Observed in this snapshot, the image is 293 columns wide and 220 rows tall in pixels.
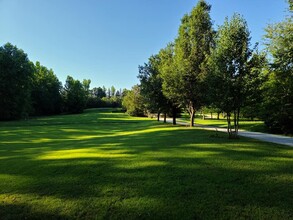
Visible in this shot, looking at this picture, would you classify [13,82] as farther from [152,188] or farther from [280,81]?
[152,188]

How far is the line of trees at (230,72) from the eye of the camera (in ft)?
41.4

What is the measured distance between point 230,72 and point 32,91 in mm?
75512

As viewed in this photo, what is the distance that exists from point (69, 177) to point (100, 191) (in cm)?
141

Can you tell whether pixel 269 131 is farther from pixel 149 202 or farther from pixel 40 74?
pixel 40 74

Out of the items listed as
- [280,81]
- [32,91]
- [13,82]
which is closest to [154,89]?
[280,81]

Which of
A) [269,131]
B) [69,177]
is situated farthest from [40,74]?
[69,177]

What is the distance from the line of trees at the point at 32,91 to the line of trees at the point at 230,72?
124ft

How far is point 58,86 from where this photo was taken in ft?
298

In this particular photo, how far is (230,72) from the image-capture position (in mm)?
12633

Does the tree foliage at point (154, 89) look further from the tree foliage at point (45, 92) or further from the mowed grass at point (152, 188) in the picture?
the tree foliage at point (45, 92)

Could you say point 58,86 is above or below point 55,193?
above

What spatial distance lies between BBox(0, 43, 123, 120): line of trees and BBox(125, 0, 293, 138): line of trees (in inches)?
1494

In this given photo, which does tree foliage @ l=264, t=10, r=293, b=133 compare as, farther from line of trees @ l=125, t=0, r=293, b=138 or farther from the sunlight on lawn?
the sunlight on lawn

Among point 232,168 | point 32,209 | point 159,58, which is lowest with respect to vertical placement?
point 32,209
